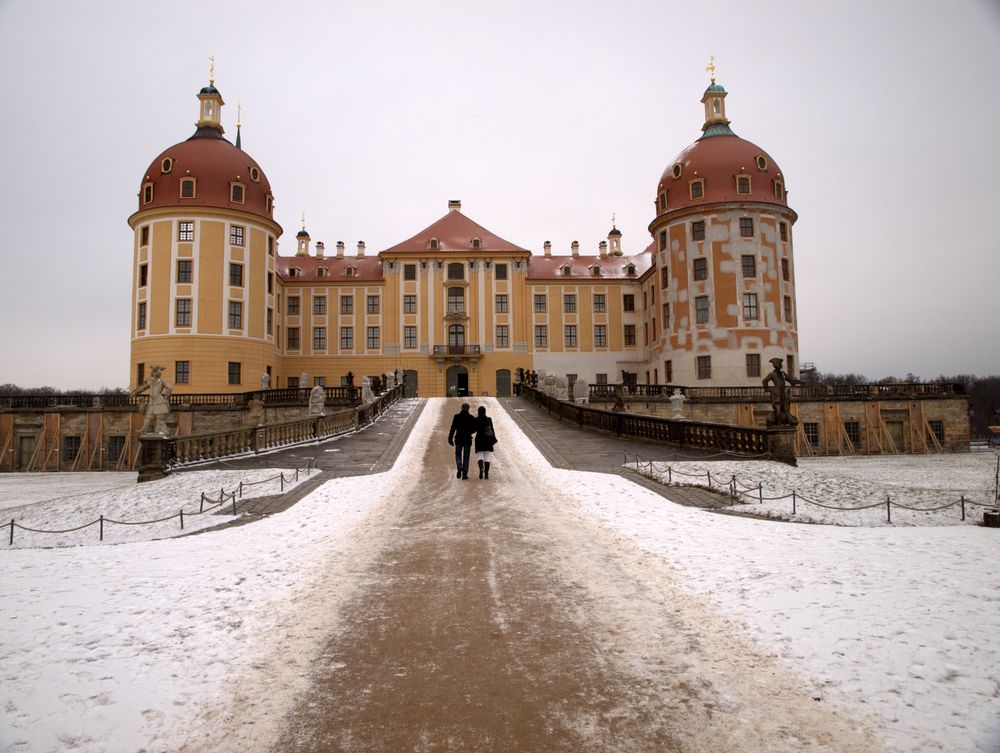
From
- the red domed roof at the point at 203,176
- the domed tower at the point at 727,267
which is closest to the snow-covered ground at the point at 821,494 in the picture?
the domed tower at the point at 727,267

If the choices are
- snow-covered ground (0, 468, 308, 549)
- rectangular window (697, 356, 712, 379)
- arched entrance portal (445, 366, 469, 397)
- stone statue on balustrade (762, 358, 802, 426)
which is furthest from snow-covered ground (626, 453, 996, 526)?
arched entrance portal (445, 366, 469, 397)

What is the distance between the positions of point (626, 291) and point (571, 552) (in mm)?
50304

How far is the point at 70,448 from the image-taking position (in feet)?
122

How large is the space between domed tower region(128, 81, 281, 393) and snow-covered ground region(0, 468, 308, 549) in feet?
87.6

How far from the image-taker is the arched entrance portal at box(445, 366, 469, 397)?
52.3m

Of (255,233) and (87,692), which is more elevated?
(255,233)

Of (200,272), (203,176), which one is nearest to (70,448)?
(200,272)

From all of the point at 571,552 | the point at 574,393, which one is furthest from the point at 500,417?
the point at 571,552

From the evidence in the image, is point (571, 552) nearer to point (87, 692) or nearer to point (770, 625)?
point (770, 625)

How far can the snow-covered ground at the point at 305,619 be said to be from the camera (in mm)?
4012

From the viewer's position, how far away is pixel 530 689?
4355 mm

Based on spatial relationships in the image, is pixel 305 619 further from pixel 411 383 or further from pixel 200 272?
pixel 411 383

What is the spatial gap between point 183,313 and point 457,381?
21.5 metres

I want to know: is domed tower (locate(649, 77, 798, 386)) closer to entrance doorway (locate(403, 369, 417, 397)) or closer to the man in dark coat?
entrance doorway (locate(403, 369, 417, 397))
